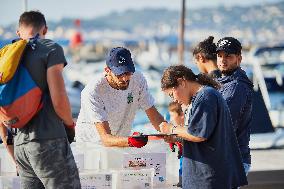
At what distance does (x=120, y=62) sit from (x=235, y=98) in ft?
2.65

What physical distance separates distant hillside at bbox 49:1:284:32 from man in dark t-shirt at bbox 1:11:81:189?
74.0 meters

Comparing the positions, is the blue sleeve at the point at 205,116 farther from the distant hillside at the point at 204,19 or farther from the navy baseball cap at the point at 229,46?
the distant hillside at the point at 204,19

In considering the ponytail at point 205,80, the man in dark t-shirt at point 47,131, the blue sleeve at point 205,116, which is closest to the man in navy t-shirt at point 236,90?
the ponytail at point 205,80

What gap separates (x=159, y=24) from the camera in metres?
85.6

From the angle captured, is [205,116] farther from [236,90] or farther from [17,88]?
[17,88]

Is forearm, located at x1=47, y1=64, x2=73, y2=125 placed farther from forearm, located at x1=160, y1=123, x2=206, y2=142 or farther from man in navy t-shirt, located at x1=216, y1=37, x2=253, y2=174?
man in navy t-shirt, located at x1=216, y1=37, x2=253, y2=174

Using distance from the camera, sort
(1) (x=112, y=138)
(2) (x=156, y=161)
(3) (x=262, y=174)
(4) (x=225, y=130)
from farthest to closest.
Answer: (3) (x=262, y=174)
(2) (x=156, y=161)
(1) (x=112, y=138)
(4) (x=225, y=130)

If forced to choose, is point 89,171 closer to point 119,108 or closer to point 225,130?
point 119,108

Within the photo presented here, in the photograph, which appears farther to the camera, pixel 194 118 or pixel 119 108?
pixel 119 108

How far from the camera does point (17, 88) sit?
11.5ft

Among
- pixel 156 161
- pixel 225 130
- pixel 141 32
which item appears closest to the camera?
pixel 225 130

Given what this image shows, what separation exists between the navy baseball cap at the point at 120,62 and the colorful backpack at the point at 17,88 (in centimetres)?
102

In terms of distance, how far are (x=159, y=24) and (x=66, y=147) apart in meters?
A: 82.6

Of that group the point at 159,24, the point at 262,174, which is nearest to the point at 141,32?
the point at 159,24
